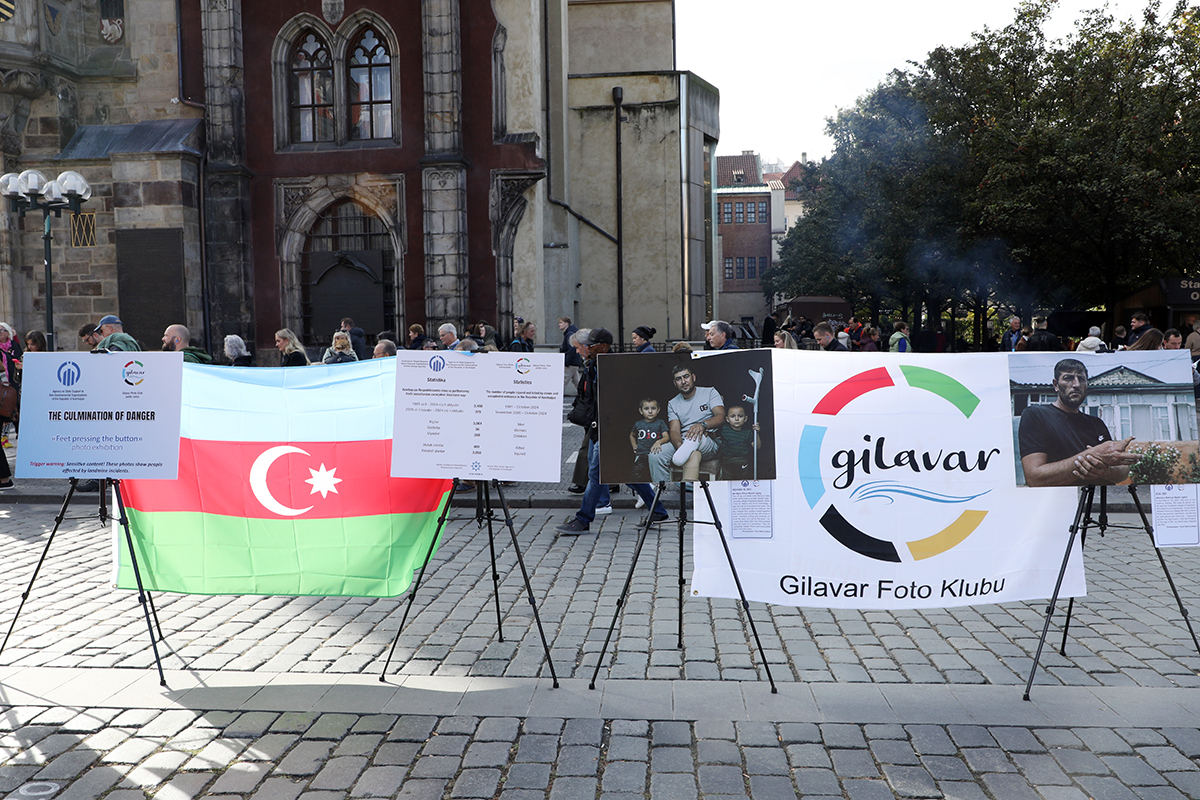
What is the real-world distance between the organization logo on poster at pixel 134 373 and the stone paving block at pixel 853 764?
3977mm

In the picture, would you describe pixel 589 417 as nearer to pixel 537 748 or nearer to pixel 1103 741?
pixel 537 748

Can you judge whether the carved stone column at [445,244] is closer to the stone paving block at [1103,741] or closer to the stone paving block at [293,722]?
the stone paving block at [293,722]

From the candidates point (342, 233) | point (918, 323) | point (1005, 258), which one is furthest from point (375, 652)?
point (918, 323)

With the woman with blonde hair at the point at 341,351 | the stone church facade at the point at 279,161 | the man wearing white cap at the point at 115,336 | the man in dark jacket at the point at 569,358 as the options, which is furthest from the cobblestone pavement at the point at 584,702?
the stone church facade at the point at 279,161

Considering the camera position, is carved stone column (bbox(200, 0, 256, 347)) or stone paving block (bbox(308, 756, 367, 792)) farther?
carved stone column (bbox(200, 0, 256, 347))

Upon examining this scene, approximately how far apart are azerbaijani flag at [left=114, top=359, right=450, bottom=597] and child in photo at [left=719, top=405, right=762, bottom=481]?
1.55 meters

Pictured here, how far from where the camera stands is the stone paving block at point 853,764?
3656 mm

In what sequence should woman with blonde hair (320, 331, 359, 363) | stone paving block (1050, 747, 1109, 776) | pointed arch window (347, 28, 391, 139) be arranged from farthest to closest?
pointed arch window (347, 28, 391, 139) < woman with blonde hair (320, 331, 359, 363) < stone paving block (1050, 747, 1109, 776)

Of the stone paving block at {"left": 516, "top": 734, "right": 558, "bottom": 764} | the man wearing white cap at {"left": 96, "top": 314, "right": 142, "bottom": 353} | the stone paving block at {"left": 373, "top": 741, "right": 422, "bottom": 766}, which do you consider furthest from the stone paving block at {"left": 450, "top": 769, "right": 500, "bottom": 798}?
the man wearing white cap at {"left": 96, "top": 314, "right": 142, "bottom": 353}

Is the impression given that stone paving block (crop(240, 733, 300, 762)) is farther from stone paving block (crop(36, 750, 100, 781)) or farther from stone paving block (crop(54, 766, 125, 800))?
stone paving block (crop(36, 750, 100, 781))

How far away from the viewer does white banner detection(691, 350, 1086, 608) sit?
4.58m

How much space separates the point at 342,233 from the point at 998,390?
19.8 metres

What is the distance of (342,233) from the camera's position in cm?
2212

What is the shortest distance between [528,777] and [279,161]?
20.6m
